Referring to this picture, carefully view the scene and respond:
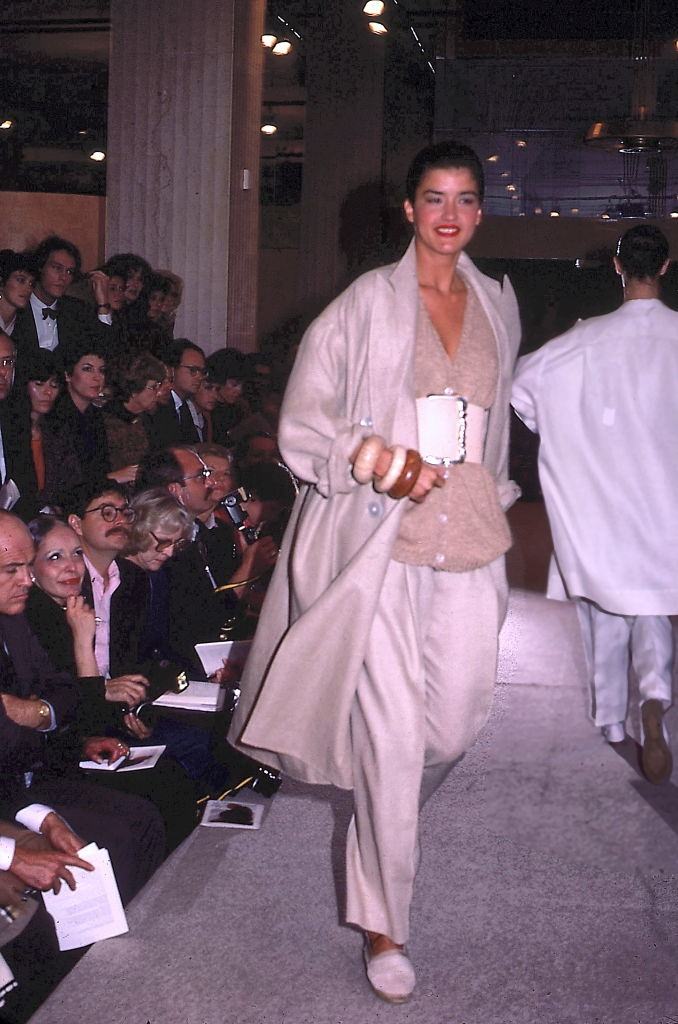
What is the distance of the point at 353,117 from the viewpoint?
41.8ft

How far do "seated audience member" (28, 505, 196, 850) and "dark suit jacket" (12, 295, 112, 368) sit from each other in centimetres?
203

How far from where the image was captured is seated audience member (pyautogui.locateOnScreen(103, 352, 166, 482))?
5.13m

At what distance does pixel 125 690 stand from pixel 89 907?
874mm

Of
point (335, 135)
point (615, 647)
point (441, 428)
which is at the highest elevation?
point (335, 135)

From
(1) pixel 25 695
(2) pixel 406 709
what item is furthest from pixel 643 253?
(1) pixel 25 695

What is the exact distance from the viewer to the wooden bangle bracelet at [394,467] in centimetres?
213

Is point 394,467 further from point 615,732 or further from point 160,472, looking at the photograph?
point 160,472

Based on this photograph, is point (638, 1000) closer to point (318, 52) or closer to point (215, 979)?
point (215, 979)

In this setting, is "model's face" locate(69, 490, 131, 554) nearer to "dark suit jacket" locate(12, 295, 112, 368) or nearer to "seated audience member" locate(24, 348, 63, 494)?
"seated audience member" locate(24, 348, 63, 494)

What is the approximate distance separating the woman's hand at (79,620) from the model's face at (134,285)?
9.69ft

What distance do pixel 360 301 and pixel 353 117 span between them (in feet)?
36.2

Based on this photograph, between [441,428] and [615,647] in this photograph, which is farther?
[615,647]

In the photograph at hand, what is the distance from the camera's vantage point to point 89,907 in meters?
2.47

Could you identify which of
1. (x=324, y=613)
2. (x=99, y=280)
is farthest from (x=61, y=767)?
(x=99, y=280)
